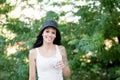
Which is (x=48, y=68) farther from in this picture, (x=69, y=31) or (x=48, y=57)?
(x=69, y=31)

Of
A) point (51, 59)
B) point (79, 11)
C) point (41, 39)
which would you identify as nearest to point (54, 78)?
point (51, 59)

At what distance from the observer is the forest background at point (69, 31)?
14.5 feet

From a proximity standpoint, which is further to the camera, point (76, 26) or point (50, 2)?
point (50, 2)

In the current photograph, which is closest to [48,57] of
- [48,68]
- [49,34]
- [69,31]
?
[48,68]

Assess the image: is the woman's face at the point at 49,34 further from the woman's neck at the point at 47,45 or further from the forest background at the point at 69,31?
the forest background at the point at 69,31

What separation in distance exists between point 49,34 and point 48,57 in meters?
0.20

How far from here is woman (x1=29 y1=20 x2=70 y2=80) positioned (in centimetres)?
252

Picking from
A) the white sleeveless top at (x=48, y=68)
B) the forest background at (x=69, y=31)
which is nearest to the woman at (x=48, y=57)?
the white sleeveless top at (x=48, y=68)

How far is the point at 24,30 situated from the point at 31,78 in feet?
7.85

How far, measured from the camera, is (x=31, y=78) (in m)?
2.60

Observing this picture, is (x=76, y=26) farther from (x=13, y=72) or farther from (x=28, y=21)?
(x=13, y=72)

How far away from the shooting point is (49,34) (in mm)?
2604

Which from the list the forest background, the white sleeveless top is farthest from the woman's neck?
the forest background

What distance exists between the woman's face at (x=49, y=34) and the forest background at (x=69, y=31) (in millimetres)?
1582
